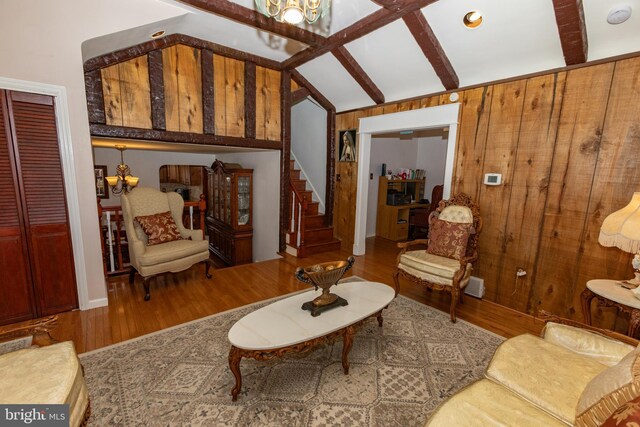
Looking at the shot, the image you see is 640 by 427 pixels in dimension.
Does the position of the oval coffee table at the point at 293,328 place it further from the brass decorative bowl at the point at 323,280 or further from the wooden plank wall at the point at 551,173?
the wooden plank wall at the point at 551,173

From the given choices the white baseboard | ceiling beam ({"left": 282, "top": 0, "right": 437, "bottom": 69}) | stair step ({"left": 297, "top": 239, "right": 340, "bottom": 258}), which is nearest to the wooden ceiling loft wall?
ceiling beam ({"left": 282, "top": 0, "right": 437, "bottom": 69})

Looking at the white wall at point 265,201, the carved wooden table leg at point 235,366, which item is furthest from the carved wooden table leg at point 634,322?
the white wall at point 265,201

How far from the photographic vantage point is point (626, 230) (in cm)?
193

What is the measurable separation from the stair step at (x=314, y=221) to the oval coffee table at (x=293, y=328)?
263 cm

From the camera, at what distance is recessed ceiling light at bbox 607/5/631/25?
2031 millimetres

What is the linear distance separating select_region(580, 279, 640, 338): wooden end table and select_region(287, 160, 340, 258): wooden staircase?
3328 mm

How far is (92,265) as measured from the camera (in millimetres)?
2836

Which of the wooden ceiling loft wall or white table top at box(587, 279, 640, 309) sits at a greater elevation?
the wooden ceiling loft wall

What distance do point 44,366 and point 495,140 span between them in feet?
12.8

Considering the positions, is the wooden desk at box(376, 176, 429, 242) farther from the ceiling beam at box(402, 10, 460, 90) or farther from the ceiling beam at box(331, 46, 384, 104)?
the ceiling beam at box(402, 10, 460, 90)

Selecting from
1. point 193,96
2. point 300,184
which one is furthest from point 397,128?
point 193,96

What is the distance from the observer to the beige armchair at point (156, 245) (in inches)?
122

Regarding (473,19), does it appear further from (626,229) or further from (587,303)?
(587,303)

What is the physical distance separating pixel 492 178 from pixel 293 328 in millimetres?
2648
